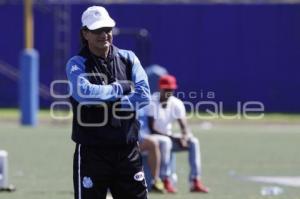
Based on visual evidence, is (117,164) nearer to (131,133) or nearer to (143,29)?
(131,133)

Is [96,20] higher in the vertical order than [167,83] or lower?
higher

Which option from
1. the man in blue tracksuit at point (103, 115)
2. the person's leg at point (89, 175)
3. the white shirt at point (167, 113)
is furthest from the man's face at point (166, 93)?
the person's leg at point (89, 175)

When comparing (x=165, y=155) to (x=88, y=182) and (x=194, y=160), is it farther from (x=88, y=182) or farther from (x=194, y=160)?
(x=88, y=182)

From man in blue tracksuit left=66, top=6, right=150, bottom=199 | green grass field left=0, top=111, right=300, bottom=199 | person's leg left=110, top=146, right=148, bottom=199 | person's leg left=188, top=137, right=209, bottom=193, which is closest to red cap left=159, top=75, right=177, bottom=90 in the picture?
person's leg left=188, top=137, right=209, bottom=193

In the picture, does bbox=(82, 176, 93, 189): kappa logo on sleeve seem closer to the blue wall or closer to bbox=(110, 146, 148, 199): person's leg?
bbox=(110, 146, 148, 199): person's leg

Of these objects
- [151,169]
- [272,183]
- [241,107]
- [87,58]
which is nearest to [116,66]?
[87,58]

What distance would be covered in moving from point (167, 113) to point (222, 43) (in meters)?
17.7

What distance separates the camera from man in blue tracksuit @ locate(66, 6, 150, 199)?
266 inches

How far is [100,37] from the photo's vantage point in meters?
6.74

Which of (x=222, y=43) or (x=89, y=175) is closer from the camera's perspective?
(x=89, y=175)

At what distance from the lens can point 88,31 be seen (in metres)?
6.80

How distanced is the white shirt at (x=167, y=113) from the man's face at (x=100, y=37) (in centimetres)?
535

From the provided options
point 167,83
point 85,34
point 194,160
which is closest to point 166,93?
point 167,83

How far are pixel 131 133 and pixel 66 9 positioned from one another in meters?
23.2
